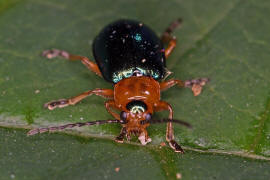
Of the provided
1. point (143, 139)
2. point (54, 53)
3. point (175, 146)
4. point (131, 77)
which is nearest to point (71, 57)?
point (54, 53)

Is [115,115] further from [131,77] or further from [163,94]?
[163,94]

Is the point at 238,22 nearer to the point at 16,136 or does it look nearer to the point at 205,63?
the point at 205,63

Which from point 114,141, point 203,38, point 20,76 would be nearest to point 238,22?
point 203,38

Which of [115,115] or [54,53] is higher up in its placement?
[54,53]

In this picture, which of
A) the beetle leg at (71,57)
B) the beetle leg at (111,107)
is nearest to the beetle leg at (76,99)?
the beetle leg at (111,107)

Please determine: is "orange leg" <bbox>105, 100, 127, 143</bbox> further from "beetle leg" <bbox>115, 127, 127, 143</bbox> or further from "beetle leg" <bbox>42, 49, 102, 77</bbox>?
"beetle leg" <bbox>42, 49, 102, 77</bbox>

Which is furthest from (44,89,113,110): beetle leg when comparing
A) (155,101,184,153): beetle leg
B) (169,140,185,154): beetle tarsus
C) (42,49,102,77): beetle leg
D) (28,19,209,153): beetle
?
(169,140,185,154): beetle tarsus
